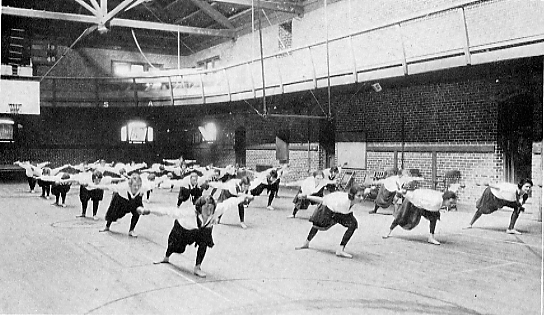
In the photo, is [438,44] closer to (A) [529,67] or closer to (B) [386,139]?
(B) [386,139]

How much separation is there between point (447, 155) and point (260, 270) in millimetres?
8114

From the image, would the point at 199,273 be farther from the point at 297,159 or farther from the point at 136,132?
the point at 136,132

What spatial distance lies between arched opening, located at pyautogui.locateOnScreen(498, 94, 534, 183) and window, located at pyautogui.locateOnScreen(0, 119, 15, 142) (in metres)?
18.5

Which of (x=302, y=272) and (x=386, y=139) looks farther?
(x=386, y=139)

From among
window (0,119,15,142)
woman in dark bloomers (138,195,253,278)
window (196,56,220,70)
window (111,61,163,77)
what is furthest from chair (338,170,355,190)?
window (0,119,15,142)

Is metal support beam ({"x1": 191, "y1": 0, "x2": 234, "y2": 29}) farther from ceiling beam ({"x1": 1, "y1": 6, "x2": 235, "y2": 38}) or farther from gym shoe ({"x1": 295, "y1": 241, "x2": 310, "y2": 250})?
gym shoe ({"x1": 295, "y1": 241, "x2": 310, "y2": 250})

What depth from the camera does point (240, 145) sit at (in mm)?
21109

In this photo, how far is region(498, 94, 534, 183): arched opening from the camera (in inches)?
467

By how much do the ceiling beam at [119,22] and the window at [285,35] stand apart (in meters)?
3.42

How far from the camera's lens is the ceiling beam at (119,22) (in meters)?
17.4

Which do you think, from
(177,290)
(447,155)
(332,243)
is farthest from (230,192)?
(447,155)

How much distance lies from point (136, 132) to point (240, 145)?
5195 millimetres

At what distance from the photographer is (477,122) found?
40.8ft

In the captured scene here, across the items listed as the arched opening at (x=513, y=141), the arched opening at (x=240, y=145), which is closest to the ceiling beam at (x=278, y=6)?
the arched opening at (x=240, y=145)
